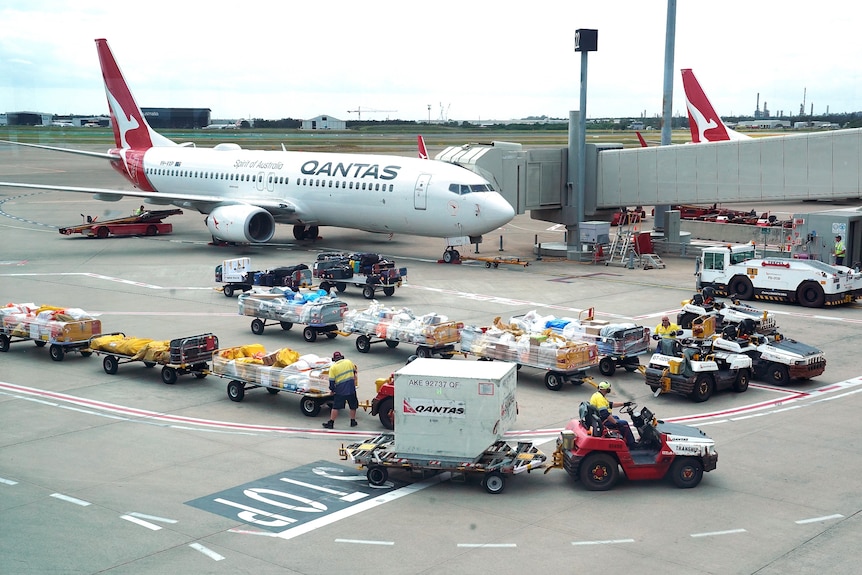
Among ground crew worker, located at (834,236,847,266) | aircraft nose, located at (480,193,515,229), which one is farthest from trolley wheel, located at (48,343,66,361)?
ground crew worker, located at (834,236,847,266)

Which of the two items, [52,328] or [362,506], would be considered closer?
[362,506]

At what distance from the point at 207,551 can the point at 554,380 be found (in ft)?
40.9

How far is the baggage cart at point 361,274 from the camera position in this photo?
128 ft

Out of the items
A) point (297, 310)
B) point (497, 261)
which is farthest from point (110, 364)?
point (497, 261)

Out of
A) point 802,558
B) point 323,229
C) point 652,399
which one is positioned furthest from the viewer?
point 323,229

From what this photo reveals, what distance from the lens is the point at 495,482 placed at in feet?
60.6

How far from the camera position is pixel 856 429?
2258cm

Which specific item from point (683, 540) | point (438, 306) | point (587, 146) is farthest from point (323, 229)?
point (683, 540)

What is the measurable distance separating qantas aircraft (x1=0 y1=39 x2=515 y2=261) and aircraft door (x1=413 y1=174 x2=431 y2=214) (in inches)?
1.8

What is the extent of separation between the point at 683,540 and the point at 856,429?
857cm

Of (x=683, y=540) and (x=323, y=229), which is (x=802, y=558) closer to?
(x=683, y=540)

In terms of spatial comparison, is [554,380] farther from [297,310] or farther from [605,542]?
[605,542]

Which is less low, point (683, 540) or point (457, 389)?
point (457, 389)

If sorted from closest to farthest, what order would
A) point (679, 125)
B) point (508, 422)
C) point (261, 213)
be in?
point (508, 422), point (261, 213), point (679, 125)
